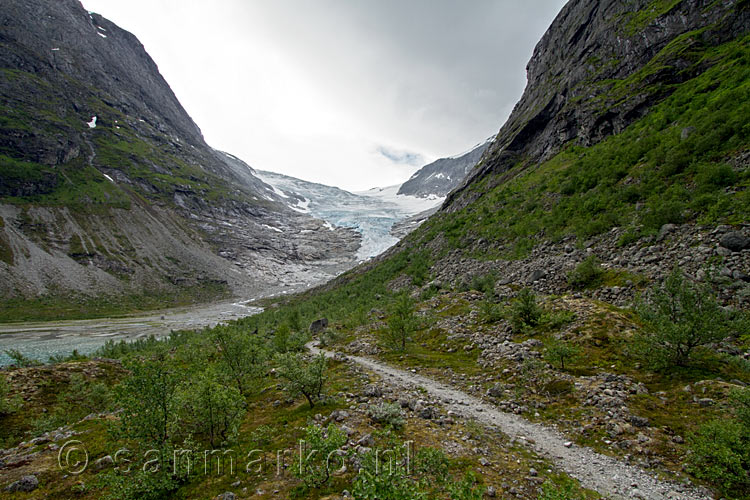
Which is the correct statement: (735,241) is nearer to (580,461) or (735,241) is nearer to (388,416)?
(580,461)

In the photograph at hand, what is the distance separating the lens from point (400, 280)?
4281 centimetres

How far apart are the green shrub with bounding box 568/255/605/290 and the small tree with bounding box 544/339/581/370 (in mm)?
7045

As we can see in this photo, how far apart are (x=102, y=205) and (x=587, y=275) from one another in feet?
481

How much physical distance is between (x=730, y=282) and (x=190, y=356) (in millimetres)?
30738

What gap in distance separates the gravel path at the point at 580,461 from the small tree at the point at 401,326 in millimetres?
7895

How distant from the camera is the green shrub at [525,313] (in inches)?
619

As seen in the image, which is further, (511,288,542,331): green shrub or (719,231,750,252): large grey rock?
(511,288,542,331): green shrub

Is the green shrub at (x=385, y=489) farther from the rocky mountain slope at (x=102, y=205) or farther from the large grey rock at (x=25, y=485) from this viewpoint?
→ the rocky mountain slope at (x=102, y=205)

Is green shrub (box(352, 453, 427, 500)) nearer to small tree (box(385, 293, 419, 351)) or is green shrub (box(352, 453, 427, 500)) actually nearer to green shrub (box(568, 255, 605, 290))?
small tree (box(385, 293, 419, 351))

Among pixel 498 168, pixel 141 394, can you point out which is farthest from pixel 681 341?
pixel 498 168

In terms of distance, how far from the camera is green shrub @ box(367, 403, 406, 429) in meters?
9.18

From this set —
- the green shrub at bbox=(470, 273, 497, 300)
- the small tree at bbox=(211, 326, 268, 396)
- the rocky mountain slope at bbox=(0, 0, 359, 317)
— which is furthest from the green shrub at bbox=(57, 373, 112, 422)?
the rocky mountain slope at bbox=(0, 0, 359, 317)

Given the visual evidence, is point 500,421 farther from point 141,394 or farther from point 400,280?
point 400,280

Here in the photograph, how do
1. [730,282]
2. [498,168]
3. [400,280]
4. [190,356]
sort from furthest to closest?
[498,168] < [400,280] < [190,356] < [730,282]
